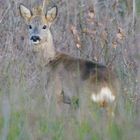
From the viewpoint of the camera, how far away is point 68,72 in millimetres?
8172

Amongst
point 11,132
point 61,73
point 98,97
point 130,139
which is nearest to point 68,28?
point 61,73

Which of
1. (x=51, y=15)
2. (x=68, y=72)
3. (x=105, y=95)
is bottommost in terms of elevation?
(x=105, y=95)

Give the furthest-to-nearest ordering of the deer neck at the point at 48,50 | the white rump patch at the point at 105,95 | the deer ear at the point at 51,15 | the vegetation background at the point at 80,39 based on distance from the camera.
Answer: the deer ear at the point at 51,15 < the deer neck at the point at 48,50 < the vegetation background at the point at 80,39 < the white rump patch at the point at 105,95

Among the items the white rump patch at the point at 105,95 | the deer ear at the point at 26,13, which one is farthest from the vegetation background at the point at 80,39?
the deer ear at the point at 26,13

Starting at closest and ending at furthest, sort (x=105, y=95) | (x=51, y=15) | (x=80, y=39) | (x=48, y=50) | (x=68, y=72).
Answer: (x=105, y=95) < (x=68, y=72) < (x=48, y=50) < (x=51, y=15) < (x=80, y=39)

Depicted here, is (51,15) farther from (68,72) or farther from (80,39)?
(68,72)

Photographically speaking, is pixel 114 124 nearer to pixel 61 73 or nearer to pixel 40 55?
pixel 61 73

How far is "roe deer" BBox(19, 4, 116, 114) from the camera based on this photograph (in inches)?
293

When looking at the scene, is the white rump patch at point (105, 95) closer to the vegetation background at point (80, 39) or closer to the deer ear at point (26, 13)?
the vegetation background at point (80, 39)

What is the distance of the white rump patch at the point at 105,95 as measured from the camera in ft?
24.4

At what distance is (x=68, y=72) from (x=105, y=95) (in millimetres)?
796

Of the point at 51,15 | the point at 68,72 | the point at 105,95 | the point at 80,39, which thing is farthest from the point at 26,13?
the point at 105,95

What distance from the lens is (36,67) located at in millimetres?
9258

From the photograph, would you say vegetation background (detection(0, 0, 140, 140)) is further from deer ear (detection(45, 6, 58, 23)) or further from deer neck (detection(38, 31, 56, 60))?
deer ear (detection(45, 6, 58, 23))
